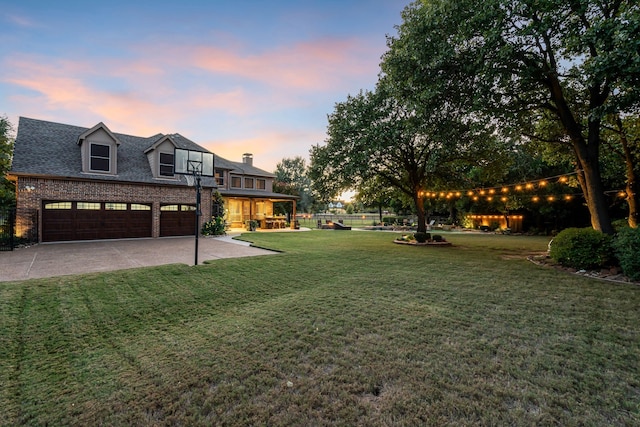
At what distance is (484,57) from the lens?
803 centimetres

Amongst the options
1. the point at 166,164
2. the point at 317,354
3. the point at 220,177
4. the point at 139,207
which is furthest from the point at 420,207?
the point at 220,177

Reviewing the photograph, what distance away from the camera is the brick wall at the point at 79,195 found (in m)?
12.2

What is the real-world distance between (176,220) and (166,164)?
3.53 metres

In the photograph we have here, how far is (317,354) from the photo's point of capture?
3.12 metres

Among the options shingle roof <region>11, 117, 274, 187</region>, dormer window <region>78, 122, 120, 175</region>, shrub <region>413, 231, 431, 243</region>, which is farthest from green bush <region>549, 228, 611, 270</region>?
dormer window <region>78, 122, 120, 175</region>

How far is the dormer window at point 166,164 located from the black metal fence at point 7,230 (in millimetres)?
6710

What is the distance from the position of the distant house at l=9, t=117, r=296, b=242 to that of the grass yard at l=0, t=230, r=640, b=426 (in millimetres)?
9483

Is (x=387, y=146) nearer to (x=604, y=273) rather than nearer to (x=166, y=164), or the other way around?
(x=604, y=273)

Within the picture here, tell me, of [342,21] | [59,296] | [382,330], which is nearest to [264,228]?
[342,21]

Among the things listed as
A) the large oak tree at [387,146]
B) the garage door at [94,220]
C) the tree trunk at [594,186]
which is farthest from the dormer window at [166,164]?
the tree trunk at [594,186]

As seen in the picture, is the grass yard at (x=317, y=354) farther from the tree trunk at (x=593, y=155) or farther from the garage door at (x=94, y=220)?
the garage door at (x=94, y=220)

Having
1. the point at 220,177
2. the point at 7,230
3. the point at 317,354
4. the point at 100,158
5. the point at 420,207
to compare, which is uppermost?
the point at 220,177

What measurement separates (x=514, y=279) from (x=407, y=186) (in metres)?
10.5

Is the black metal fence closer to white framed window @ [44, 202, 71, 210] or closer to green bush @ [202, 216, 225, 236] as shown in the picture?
white framed window @ [44, 202, 71, 210]
